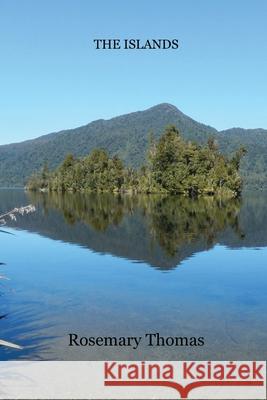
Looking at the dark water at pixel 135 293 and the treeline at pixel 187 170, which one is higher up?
the treeline at pixel 187 170

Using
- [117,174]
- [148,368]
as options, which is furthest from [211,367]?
[117,174]

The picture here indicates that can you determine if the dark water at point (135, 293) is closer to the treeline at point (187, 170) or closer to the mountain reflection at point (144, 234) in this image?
the mountain reflection at point (144, 234)

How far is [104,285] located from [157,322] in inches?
284

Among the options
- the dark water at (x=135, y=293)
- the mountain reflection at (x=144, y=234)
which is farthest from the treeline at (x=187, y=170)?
the dark water at (x=135, y=293)

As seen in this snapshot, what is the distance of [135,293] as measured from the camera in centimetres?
2311

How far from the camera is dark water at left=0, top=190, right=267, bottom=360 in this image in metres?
15.7

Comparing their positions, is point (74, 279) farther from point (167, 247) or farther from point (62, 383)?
point (62, 383)

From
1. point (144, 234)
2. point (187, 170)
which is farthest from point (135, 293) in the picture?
point (187, 170)

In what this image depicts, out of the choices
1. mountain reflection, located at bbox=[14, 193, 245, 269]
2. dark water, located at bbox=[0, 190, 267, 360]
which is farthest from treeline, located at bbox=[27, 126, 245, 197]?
dark water, located at bbox=[0, 190, 267, 360]

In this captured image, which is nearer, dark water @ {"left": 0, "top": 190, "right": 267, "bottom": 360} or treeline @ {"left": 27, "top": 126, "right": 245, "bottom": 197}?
dark water @ {"left": 0, "top": 190, "right": 267, "bottom": 360}

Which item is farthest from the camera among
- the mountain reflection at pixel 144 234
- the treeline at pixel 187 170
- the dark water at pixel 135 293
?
the treeline at pixel 187 170

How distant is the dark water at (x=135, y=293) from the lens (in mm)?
15727

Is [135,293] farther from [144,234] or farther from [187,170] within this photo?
[187,170]

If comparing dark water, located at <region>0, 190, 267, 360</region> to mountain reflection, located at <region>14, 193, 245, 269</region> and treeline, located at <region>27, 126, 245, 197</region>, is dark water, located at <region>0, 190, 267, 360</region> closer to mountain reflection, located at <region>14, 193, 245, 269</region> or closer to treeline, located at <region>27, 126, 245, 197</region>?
mountain reflection, located at <region>14, 193, 245, 269</region>
